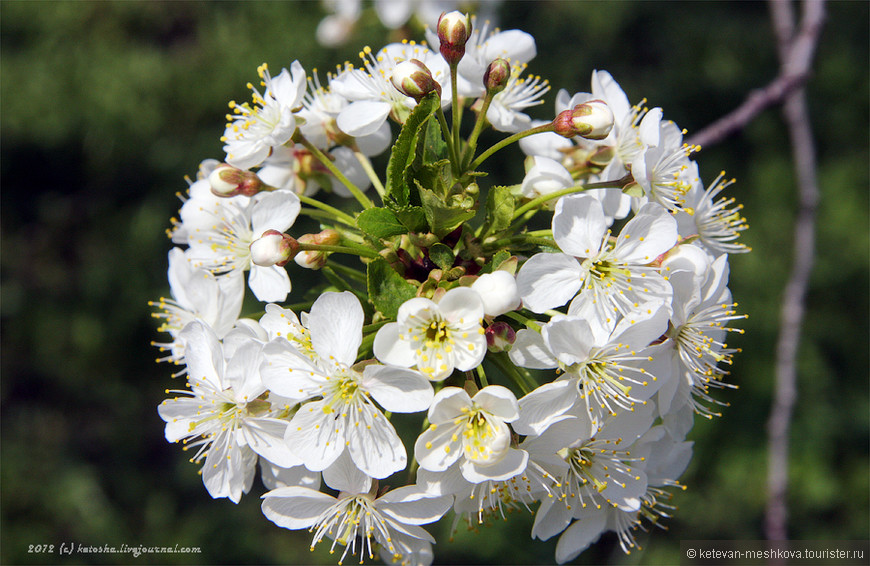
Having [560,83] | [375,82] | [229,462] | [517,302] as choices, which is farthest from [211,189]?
[560,83]

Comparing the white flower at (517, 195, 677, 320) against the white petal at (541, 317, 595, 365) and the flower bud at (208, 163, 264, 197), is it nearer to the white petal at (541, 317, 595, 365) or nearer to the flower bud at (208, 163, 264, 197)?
the white petal at (541, 317, 595, 365)

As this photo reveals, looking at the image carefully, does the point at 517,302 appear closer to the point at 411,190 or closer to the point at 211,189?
the point at 411,190

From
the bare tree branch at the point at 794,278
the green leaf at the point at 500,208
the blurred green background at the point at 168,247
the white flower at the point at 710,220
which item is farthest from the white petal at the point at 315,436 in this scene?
the blurred green background at the point at 168,247

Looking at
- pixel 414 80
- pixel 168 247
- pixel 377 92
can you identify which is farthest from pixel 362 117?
pixel 168 247

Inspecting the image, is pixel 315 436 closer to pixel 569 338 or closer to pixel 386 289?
pixel 386 289

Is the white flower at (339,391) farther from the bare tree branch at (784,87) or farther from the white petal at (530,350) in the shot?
the bare tree branch at (784,87)

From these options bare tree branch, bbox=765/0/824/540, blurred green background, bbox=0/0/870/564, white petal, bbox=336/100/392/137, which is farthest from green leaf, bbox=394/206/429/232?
blurred green background, bbox=0/0/870/564
